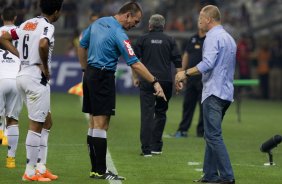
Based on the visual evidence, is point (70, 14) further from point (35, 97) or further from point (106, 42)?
point (35, 97)

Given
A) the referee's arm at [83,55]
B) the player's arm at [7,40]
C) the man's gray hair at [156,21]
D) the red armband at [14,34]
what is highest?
the man's gray hair at [156,21]

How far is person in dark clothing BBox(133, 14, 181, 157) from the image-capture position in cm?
1495

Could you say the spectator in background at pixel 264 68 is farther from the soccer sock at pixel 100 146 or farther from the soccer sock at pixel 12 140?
the soccer sock at pixel 100 146

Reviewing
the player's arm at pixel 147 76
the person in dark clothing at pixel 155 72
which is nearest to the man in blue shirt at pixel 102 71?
the player's arm at pixel 147 76

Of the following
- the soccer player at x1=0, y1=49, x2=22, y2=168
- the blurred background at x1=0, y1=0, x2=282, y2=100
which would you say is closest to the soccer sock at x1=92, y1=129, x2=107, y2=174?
the soccer player at x1=0, y1=49, x2=22, y2=168

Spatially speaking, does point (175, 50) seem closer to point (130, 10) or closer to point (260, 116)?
point (130, 10)

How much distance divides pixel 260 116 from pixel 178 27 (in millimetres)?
11755

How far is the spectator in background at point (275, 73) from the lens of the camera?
3269 centimetres

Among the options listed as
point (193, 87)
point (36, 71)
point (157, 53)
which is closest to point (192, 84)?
point (193, 87)

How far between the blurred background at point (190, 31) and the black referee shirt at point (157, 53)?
45.3 ft

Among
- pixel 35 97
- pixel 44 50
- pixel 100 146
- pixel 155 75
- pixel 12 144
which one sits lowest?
pixel 12 144

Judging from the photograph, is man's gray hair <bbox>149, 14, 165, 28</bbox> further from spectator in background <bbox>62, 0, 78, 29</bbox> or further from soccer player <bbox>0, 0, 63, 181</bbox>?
spectator in background <bbox>62, 0, 78, 29</bbox>

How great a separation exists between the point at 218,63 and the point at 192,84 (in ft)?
21.7

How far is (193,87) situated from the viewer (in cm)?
1811
